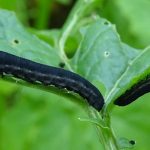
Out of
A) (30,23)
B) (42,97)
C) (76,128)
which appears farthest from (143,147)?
(30,23)

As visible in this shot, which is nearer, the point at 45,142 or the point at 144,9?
the point at 45,142

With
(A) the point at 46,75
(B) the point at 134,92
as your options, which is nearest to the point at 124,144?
(B) the point at 134,92

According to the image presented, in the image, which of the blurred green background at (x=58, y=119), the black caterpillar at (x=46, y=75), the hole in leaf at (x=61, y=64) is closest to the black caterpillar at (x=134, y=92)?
the black caterpillar at (x=46, y=75)

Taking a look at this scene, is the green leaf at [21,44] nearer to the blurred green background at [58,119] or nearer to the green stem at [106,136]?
the green stem at [106,136]

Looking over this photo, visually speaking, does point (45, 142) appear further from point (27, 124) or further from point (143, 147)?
point (143, 147)

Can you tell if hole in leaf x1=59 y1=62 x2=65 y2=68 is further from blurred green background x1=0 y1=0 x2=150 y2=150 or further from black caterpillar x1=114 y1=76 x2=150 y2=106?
blurred green background x1=0 y1=0 x2=150 y2=150

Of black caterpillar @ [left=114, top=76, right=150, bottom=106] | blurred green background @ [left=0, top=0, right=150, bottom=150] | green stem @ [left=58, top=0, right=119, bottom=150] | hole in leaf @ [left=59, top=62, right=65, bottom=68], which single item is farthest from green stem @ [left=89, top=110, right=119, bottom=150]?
blurred green background @ [left=0, top=0, right=150, bottom=150]
